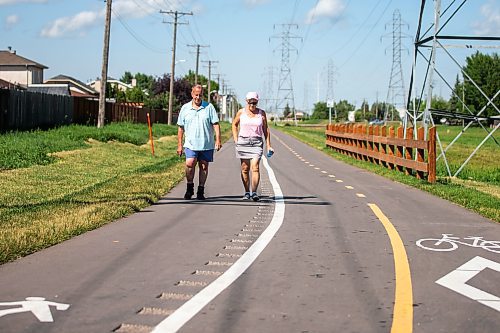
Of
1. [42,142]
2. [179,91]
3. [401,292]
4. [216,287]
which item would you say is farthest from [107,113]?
[179,91]

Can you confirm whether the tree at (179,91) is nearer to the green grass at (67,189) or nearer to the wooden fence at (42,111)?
the wooden fence at (42,111)

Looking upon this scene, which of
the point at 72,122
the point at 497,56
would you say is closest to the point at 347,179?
the point at 72,122

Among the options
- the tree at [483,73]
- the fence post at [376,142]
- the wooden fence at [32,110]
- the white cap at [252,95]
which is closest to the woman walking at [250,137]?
the white cap at [252,95]

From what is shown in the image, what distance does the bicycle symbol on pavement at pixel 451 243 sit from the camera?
354 inches

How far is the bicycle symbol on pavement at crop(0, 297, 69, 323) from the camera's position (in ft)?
18.0

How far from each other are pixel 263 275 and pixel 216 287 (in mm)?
704

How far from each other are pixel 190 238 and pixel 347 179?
1132cm

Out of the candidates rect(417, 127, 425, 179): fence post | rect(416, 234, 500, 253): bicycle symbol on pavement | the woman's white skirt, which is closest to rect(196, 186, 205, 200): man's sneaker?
the woman's white skirt

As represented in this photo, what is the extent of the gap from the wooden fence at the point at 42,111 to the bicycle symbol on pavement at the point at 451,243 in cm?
2464

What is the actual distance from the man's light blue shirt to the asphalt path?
1.63 meters

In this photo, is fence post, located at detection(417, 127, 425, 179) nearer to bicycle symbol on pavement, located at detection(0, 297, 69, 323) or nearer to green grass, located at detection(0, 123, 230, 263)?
green grass, located at detection(0, 123, 230, 263)

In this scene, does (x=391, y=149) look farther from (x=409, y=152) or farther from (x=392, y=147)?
(x=409, y=152)

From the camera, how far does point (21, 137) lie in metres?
29.6

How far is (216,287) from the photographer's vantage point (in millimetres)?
6559
